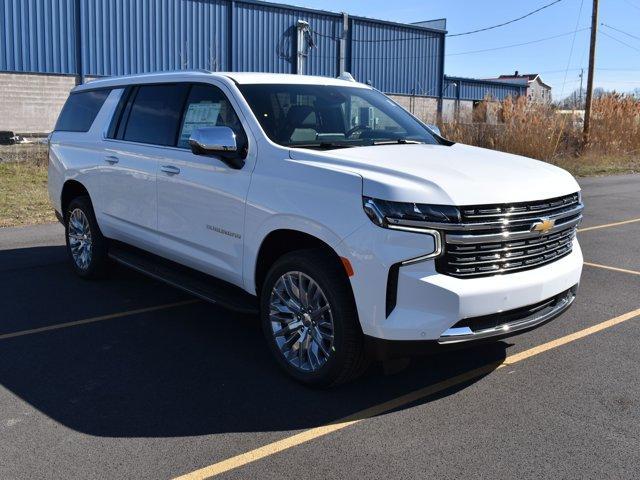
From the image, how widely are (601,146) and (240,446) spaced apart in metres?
24.1

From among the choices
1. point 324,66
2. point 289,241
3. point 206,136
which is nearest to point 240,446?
point 289,241

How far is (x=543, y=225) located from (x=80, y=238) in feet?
16.2

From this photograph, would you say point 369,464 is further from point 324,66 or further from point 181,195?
point 324,66

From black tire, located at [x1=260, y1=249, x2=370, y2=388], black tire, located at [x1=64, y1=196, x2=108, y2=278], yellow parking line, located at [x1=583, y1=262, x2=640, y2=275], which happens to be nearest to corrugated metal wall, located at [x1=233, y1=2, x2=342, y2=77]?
black tire, located at [x1=64, y1=196, x2=108, y2=278]

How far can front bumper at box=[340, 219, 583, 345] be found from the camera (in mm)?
3683

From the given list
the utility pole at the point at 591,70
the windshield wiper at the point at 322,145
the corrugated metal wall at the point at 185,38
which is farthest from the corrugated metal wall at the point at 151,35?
the windshield wiper at the point at 322,145

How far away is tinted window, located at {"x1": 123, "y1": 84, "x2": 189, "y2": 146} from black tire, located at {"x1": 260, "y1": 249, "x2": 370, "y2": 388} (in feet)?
6.48

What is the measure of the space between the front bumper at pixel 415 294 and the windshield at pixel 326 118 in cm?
123

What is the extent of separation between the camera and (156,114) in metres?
5.91

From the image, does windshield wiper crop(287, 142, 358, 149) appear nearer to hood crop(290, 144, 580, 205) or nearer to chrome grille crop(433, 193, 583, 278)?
hood crop(290, 144, 580, 205)

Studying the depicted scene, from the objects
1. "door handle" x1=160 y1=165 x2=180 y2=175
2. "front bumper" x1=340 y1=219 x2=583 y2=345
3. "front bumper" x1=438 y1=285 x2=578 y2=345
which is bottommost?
"front bumper" x1=438 y1=285 x2=578 y2=345

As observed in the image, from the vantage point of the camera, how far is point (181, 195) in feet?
17.3

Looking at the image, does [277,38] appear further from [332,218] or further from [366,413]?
[366,413]

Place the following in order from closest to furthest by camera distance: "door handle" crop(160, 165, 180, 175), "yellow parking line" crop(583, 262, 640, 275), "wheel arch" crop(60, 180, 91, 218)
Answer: "door handle" crop(160, 165, 180, 175)
"wheel arch" crop(60, 180, 91, 218)
"yellow parking line" crop(583, 262, 640, 275)
